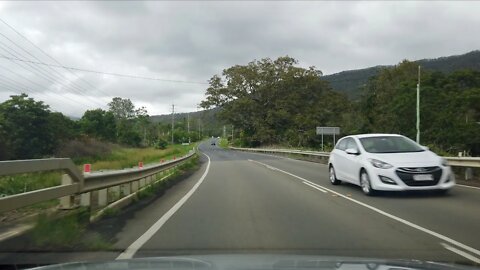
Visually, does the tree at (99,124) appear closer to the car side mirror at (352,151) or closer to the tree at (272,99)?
the tree at (272,99)

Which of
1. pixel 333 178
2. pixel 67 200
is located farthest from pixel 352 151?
pixel 67 200

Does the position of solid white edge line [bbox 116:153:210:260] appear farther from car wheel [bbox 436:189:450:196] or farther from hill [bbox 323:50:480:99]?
hill [bbox 323:50:480:99]

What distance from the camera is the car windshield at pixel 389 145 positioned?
13.6 meters

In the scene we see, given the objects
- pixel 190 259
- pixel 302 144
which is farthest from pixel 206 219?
pixel 302 144

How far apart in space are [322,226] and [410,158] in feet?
15.0

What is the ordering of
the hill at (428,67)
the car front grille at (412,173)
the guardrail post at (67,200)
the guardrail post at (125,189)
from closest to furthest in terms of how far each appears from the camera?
→ the guardrail post at (67,200), the car front grille at (412,173), the guardrail post at (125,189), the hill at (428,67)

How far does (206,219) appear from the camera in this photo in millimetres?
9797

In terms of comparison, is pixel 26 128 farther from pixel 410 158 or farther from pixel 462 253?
pixel 462 253

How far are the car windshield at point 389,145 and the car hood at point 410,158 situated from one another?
1.48 feet

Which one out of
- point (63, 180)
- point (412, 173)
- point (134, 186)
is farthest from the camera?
point (134, 186)

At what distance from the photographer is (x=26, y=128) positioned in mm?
33156

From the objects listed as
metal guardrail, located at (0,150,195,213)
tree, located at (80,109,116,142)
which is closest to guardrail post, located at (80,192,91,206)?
metal guardrail, located at (0,150,195,213)

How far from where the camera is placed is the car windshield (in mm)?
13570

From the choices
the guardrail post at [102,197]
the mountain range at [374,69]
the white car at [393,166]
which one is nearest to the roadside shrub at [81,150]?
the guardrail post at [102,197]
